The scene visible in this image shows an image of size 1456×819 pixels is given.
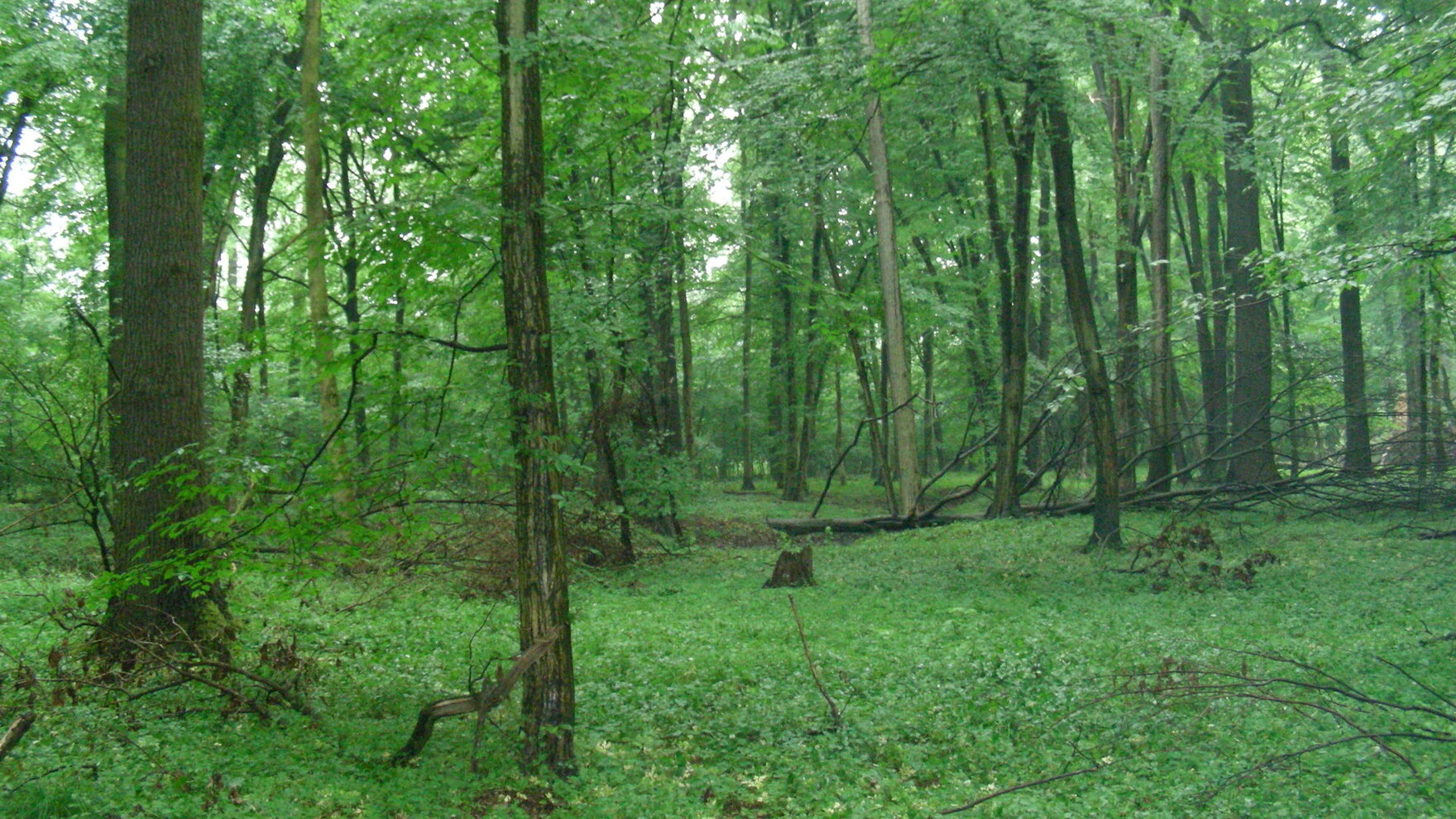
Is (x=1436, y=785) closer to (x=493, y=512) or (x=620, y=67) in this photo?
(x=620, y=67)

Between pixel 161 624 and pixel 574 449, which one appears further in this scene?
pixel 574 449

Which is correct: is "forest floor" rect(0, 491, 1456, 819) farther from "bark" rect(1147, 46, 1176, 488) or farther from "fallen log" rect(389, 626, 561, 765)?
"bark" rect(1147, 46, 1176, 488)

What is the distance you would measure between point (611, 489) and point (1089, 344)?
649 centimetres

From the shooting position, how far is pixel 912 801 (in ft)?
17.1

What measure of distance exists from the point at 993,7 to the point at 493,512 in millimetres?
8160

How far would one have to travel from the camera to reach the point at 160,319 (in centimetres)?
629

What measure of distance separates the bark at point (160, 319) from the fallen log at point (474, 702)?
5.66 feet

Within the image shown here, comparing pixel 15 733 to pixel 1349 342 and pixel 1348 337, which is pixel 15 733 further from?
pixel 1348 337

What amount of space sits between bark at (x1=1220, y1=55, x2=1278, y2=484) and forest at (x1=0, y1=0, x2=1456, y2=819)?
110 mm

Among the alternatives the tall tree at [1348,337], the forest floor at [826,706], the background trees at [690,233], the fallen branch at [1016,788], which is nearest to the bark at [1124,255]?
the background trees at [690,233]

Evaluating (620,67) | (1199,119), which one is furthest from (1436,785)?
(1199,119)

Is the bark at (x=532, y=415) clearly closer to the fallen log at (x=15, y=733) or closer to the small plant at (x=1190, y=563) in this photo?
the fallen log at (x=15, y=733)

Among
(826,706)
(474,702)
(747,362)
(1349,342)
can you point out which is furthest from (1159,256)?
(474,702)

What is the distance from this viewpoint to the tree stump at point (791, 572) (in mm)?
11977
